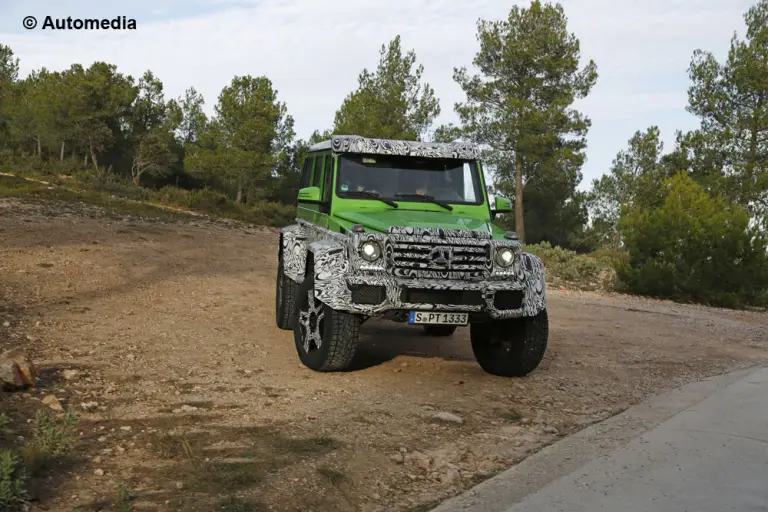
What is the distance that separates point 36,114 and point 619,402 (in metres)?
55.6

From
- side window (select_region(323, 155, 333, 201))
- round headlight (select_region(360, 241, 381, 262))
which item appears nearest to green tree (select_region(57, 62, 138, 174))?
side window (select_region(323, 155, 333, 201))

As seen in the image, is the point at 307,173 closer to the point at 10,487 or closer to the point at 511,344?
the point at 511,344

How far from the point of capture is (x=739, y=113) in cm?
3341

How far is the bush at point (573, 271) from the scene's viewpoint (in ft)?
67.1

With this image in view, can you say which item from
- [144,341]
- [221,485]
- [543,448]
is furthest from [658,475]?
[144,341]

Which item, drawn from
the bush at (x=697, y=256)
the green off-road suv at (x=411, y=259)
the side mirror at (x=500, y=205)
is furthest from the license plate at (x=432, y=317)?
the bush at (x=697, y=256)

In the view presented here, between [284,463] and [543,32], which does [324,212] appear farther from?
[543,32]

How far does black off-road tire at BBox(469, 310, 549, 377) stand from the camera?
23.2 ft

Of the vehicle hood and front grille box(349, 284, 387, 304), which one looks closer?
front grille box(349, 284, 387, 304)

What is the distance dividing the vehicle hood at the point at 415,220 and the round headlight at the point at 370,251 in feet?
0.59

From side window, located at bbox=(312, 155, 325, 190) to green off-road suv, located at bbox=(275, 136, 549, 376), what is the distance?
33 mm

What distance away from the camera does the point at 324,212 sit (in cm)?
759

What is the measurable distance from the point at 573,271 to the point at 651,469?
17.5 m

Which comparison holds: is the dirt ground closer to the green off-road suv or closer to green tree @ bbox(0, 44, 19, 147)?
the green off-road suv
